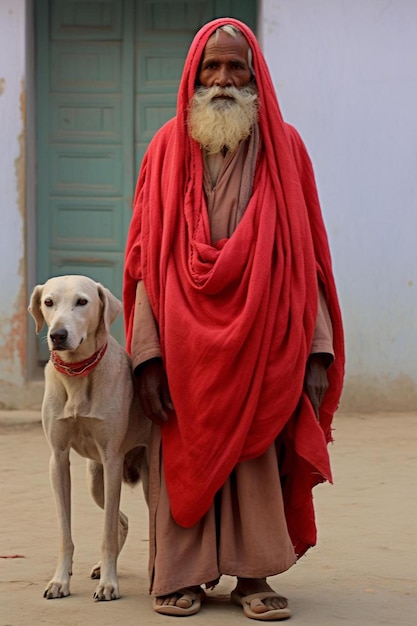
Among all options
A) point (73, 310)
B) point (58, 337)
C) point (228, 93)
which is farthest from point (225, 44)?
point (58, 337)

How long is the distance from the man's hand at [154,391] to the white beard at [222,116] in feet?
2.76

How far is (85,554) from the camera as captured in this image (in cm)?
535

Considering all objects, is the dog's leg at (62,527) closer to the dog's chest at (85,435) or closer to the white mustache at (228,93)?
the dog's chest at (85,435)

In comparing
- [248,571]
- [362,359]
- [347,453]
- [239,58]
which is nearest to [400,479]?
[347,453]

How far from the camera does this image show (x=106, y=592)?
4469 mm

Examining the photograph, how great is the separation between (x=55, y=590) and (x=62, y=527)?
0.23m

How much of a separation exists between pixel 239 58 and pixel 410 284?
17.0 ft

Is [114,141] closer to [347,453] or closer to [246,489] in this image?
[347,453]

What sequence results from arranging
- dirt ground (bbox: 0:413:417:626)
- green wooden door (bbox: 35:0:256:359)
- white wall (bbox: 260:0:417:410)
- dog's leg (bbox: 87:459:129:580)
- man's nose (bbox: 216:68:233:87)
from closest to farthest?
dirt ground (bbox: 0:413:417:626)
man's nose (bbox: 216:68:233:87)
dog's leg (bbox: 87:459:129:580)
white wall (bbox: 260:0:417:410)
green wooden door (bbox: 35:0:256:359)

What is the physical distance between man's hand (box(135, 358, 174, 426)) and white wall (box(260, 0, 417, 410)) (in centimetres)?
503

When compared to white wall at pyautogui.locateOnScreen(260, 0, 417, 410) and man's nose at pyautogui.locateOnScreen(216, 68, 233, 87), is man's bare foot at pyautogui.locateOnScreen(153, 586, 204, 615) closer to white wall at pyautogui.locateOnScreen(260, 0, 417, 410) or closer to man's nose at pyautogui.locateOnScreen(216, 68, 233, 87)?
man's nose at pyautogui.locateOnScreen(216, 68, 233, 87)

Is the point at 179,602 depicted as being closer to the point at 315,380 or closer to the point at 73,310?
the point at 315,380

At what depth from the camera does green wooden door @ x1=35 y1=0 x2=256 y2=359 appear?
966 centimetres

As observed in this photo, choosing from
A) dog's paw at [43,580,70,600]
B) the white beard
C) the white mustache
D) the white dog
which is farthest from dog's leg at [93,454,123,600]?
the white mustache
